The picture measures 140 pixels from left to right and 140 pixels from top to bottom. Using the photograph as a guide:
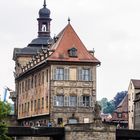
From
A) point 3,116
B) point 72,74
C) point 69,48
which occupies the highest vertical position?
point 69,48

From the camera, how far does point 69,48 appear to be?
123625 mm

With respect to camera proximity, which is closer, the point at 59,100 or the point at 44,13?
the point at 59,100

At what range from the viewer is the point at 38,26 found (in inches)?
6250

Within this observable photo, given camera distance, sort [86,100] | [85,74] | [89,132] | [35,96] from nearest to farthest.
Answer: [89,132], [86,100], [85,74], [35,96]

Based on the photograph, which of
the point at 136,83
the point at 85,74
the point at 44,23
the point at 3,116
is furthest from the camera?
the point at 136,83

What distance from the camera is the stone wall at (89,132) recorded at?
3979 inches

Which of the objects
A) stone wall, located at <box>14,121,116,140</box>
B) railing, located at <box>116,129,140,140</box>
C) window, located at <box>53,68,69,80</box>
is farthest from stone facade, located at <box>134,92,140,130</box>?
stone wall, located at <box>14,121,116,140</box>

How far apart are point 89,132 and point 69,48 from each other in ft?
79.1

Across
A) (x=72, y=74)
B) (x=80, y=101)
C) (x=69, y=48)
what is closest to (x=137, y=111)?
(x=80, y=101)

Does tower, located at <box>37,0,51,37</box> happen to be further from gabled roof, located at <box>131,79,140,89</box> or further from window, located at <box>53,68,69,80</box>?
window, located at <box>53,68,69,80</box>

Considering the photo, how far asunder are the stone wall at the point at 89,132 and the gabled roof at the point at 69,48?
22098 millimetres

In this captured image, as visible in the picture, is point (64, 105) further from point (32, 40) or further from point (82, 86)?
point (32, 40)

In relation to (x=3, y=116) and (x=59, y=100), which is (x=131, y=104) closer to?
(x=59, y=100)

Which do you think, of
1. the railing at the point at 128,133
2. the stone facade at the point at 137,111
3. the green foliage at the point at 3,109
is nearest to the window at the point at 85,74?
the railing at the point at 128,133
